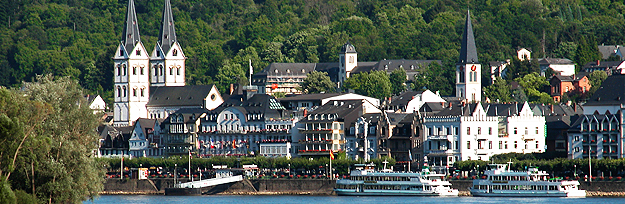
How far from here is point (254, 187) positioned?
346ft

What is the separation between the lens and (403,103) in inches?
5281

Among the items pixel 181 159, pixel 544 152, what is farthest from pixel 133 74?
pixel 544 152

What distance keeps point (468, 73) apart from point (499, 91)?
5.60 meters

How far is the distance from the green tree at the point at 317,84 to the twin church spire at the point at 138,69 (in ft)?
54.0

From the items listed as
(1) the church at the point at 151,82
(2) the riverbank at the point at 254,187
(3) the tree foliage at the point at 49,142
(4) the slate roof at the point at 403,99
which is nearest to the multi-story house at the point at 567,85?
(4) the slate roof at the point at 403,99

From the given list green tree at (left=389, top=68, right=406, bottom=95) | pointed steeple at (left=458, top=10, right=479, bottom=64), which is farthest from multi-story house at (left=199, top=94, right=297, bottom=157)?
green tree at (left=389, top=68, right=406, bottom=95)

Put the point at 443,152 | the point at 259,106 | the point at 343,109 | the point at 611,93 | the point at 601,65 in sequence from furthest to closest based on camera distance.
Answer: the point at 601,65 < the point at 259,106 < the point at 343,109 < the point at 611,93 < the point at 443,152

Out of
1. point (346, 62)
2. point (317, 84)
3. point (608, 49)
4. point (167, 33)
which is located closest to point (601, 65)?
point (608, 49)

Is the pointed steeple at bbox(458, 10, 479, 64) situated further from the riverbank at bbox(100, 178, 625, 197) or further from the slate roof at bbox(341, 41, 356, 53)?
the riverbank at bbox(100, 178, 625, 197)

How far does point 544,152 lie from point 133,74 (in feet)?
223

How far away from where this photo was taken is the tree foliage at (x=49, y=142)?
56656 mm

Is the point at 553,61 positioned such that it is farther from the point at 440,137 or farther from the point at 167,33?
the point at 440,137

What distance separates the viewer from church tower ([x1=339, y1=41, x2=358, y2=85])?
18738cm

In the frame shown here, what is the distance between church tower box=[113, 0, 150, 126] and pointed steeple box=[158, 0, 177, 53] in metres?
4.20
